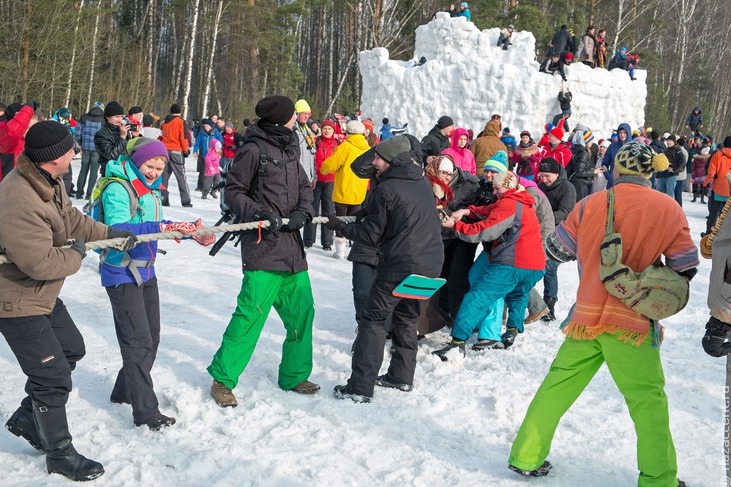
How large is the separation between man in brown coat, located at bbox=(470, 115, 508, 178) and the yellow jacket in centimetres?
245

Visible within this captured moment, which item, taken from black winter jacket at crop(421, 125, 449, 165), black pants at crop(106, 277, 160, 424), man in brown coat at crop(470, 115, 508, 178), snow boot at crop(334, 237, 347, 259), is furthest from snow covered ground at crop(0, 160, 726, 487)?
man in brown coat at crop(470, 115, 508, 178)

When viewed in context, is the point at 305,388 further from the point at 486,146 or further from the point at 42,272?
the point at 486,146

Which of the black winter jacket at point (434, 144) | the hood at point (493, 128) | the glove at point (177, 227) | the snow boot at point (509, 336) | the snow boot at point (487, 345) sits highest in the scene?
the hood at point (493, 128)

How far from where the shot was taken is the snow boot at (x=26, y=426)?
137 inches

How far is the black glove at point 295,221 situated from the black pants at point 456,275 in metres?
1.85

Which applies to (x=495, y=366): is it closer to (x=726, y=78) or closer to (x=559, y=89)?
(x=559, y=89)

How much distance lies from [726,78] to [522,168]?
126 feet

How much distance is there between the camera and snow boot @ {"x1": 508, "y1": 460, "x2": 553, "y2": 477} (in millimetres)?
3438

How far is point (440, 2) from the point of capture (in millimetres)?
33875

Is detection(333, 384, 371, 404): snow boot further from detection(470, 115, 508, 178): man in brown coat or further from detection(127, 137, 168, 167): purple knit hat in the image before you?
detection(470, 115, 508, 178): man in brown coat

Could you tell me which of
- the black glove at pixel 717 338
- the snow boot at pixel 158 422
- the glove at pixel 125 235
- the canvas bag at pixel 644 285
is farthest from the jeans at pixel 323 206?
the black glove at pixel 717 338

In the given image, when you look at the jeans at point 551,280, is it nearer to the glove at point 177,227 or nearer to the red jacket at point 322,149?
the red jacket at point 322,149

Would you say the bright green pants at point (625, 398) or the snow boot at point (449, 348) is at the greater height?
the bright green pants at point (625, 398)

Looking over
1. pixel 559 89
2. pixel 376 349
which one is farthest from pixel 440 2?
pixel 376 349
